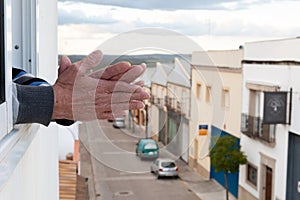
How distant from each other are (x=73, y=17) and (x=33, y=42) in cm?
24

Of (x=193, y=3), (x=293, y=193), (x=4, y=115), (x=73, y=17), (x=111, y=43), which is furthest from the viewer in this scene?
(x=293, y=193)

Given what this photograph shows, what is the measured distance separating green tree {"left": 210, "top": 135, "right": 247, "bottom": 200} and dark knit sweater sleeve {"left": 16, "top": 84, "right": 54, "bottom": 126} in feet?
11.9

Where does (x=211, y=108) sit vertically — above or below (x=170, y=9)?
below

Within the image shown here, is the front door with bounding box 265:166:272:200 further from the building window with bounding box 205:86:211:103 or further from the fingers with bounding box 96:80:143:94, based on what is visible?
the fingers with bounding box 96:80:143:94

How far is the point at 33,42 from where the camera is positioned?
0.57 m

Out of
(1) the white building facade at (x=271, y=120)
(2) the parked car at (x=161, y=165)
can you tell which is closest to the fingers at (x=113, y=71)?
(2) the parked car at (x=161, y=165)

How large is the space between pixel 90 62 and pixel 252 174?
3.74 meters

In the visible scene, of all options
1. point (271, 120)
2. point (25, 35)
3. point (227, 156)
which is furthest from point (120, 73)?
point (227, 156)

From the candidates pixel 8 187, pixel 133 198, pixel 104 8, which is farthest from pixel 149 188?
pixel 8 187

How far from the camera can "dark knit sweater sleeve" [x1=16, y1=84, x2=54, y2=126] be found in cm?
34

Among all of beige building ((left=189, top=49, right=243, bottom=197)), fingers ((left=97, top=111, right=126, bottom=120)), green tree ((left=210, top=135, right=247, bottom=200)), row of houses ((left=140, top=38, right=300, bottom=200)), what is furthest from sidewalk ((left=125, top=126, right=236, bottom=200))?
fingers ((left=97, top=111, right=126, bottom=120))

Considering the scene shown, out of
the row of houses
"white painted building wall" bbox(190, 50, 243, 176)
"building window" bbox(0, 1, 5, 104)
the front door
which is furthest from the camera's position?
the front door

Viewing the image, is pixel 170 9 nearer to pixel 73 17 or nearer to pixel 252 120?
pixel 73 17

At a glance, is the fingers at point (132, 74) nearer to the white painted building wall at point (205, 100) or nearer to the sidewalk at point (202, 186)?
the white painted building wall at point (205, 100)
